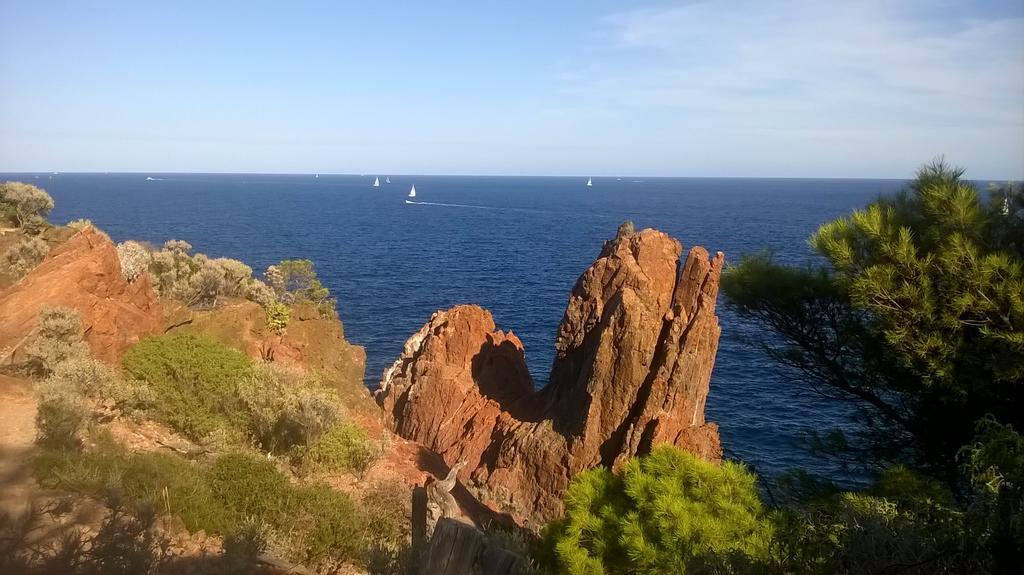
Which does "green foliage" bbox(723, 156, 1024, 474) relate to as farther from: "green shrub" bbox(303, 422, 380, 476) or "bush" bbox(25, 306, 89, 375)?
"bush" bbox(25, 306, 89, 375)

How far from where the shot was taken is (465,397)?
23.3 meters

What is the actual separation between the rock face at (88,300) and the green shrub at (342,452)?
5467 mm

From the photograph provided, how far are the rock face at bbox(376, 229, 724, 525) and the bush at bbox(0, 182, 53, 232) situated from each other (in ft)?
69.0

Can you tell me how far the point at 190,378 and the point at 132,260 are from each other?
918cm

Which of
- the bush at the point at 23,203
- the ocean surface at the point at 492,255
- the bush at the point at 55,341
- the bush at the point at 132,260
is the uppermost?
the bush at the point at 23,203

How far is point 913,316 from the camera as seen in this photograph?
460 inches

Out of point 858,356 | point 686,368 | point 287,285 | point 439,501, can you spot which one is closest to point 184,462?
point 439,501

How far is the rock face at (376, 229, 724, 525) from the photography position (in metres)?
17.6

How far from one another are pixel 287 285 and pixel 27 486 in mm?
26256

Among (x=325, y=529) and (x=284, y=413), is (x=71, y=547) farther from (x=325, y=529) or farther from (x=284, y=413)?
(x=284, y=413)

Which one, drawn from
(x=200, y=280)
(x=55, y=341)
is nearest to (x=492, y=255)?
(x=200, y=280)

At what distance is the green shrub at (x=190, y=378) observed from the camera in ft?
48.2

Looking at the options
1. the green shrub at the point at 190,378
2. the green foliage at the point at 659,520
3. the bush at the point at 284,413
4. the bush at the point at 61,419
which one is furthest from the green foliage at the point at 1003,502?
the green shrub at the point at 190,378

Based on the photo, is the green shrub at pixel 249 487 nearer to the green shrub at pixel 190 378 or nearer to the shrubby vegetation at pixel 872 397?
the green shrub at pixel 190 378
